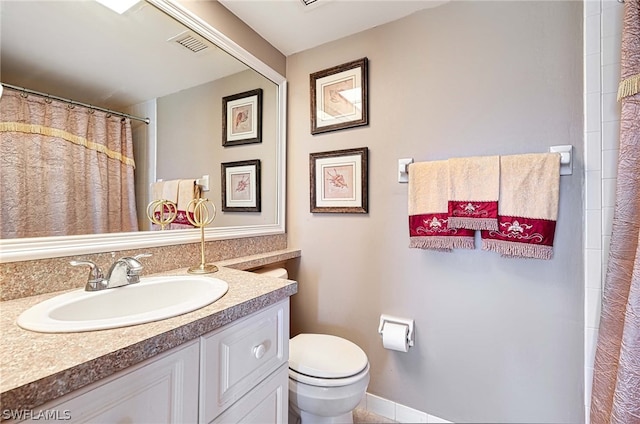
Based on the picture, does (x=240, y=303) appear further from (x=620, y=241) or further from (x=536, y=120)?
(x=536, y=120)

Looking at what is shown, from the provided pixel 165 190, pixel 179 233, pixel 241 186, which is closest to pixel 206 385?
pixel 179 233

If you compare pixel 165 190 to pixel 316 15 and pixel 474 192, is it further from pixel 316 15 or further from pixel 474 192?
pixel 474 192

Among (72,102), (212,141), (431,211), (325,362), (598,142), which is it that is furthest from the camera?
→ (212,141)

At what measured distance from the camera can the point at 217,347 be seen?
0.67 m

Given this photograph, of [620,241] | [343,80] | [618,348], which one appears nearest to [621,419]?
[618,348]

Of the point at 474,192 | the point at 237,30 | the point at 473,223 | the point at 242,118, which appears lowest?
the point at 473,223

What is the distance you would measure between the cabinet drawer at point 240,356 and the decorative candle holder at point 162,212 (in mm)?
653

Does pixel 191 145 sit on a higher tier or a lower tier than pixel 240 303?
higher

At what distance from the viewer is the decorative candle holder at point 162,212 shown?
1.11m

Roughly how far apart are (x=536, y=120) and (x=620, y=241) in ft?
1.83

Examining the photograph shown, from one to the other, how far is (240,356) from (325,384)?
1.55 ft

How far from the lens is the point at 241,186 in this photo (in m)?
1.54

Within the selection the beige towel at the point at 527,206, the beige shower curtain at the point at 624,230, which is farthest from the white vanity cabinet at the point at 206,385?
the beige shower curtain at the point at 624,230

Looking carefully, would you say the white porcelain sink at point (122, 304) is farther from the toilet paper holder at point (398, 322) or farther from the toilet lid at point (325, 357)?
the toilet paper holder at point (398, 322)
